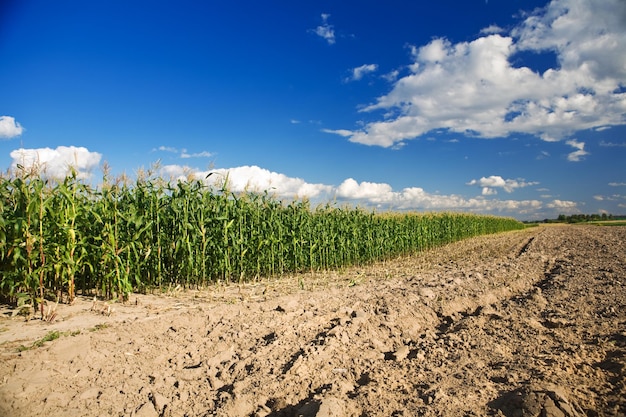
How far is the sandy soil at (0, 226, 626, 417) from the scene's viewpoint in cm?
314

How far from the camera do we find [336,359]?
13.4 feet

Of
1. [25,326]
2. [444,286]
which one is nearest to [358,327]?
[444,286]

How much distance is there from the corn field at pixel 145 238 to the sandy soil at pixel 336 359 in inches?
39.9

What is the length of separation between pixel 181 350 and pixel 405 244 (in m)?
17.0

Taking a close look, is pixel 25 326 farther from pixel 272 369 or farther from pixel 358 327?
pixel 358 327

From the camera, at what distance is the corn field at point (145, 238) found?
7.00 m

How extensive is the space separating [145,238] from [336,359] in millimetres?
6670

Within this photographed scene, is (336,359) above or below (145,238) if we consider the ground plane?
below

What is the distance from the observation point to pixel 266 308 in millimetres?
6570

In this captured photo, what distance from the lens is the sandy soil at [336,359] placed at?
314cm

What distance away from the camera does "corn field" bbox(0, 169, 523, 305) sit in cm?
700

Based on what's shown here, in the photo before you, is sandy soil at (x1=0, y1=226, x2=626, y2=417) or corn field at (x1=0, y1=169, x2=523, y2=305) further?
corn field at (x1=0, y1=169, x2=523, y2=305)

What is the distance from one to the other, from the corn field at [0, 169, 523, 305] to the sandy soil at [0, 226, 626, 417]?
3.32ft

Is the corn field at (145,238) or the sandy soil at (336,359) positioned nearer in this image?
the sandy soil at (336,359)
